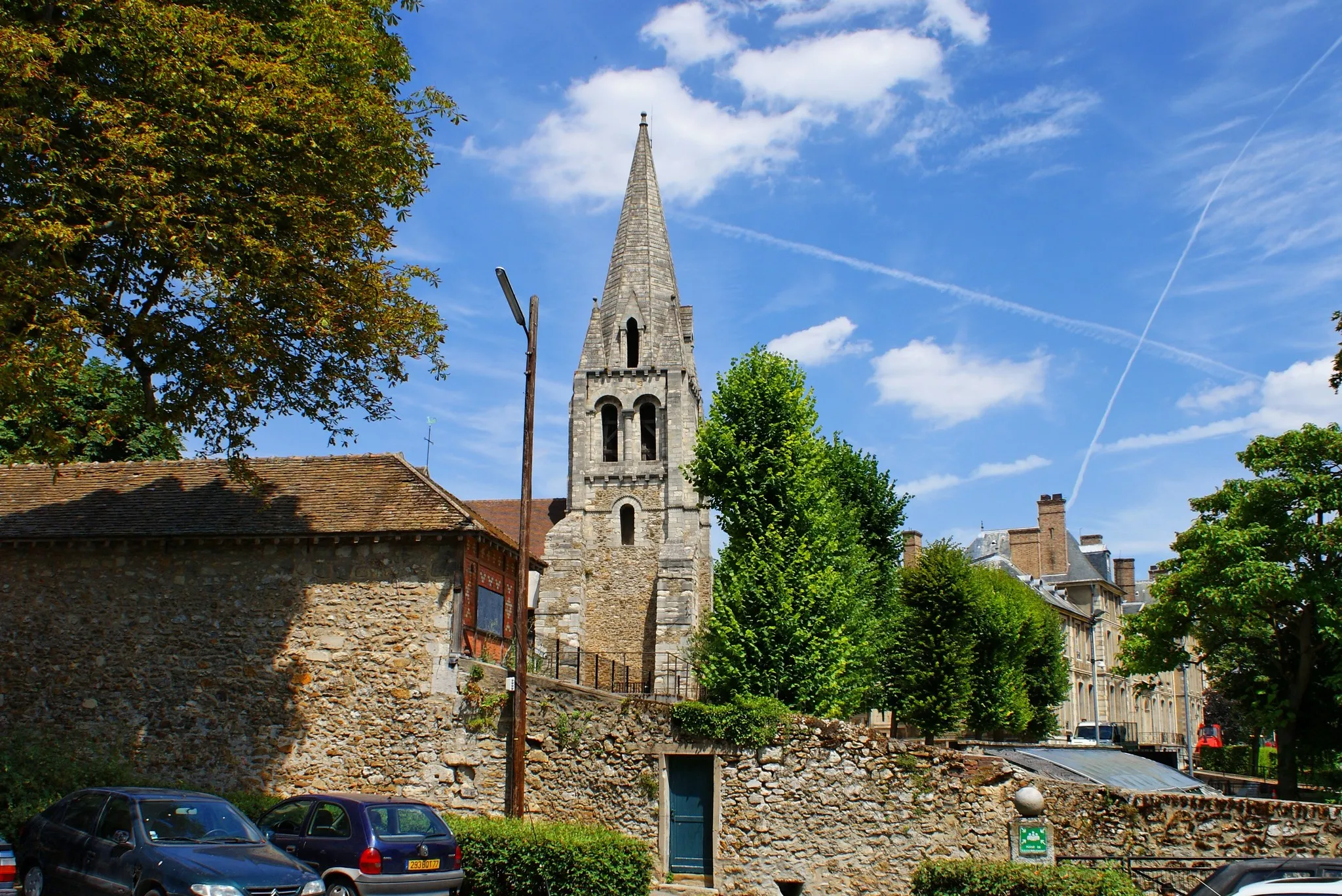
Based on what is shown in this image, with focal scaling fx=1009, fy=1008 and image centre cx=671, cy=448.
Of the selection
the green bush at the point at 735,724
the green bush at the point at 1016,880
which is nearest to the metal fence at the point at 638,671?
the green bush at the point at 735,724

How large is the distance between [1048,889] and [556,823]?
6.76 meters

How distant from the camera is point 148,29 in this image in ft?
44.0

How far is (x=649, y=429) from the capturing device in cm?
4362

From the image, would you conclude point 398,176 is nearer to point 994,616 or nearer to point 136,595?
point 136,595

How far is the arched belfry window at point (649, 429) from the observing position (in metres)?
43.2

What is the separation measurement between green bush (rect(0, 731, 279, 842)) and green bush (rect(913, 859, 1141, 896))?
32.5 ft

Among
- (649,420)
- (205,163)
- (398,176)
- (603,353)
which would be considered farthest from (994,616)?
(205,163)

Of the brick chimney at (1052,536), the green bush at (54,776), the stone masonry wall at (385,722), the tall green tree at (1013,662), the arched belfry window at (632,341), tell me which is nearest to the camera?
the green bush at (54,776)

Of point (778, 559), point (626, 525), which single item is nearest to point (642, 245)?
point (626, 525)

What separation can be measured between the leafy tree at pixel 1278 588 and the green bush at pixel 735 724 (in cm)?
1366

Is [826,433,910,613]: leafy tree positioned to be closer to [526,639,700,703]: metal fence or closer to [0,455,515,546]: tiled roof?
[526,639,700,703]: metal fence

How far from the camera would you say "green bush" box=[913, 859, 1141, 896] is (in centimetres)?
1166

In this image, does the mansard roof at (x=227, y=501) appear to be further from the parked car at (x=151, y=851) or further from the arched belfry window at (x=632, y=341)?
the arched belfry window at (x=632, y=341)

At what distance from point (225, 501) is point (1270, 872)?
18367 millimetres
